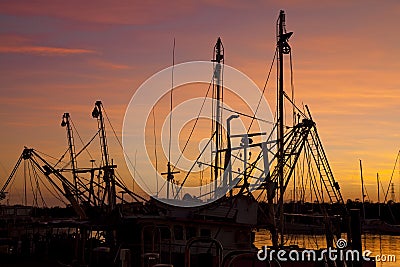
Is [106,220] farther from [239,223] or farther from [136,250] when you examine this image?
[239,223]

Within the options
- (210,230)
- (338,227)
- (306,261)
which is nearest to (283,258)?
(306,261)

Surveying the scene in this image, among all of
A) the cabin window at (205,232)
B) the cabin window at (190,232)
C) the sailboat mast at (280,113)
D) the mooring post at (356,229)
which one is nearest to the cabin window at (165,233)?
the cabin window at (190,232)

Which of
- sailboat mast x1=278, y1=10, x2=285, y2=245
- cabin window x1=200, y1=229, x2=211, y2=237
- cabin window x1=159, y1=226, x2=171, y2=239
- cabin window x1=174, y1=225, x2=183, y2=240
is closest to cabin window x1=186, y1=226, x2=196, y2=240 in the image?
cabin window x1=174, y1=225, x2=183, y2=240

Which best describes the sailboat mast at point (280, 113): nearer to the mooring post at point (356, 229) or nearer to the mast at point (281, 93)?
the mast at point (281, 93)

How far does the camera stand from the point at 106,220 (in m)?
35.8

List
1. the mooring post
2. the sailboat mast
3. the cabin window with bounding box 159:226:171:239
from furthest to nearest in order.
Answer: the sailboat mast
the cabin window with bounding box 159:226:171:239
the mooring post

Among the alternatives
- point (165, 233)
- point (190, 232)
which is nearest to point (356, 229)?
point (190, 232)

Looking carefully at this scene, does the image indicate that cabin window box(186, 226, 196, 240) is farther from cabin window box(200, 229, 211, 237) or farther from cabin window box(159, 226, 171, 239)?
cabin window box(159, 226, 171, 239)

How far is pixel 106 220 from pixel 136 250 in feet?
14.2

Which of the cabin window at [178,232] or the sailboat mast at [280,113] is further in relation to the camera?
the sailboat mast at [280,113]

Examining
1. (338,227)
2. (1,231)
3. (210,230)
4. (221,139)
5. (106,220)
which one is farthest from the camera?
(1,231)

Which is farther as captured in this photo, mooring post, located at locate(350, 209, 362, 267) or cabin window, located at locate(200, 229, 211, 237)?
cabin window, located at locate(200, 229, 211, 237)

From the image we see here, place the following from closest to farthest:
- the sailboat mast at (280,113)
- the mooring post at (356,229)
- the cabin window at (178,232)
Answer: the mooring post at (356,229) → the cabin window at (178,232) → the sailboat mast at (280,113)

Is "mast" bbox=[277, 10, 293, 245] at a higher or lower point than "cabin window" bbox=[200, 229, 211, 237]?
higher
